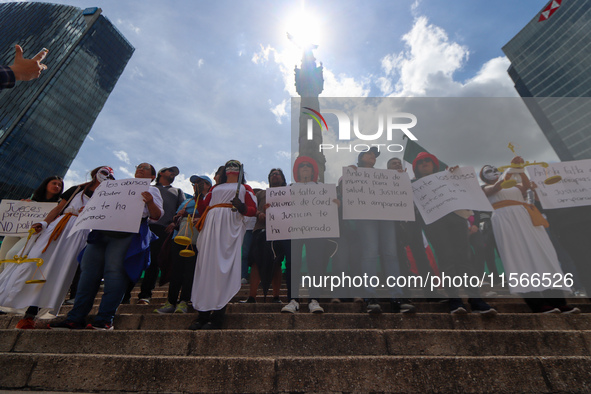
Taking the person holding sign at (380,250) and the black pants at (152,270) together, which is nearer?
the person holding sign at (380,250)

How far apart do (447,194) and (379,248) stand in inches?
41.2

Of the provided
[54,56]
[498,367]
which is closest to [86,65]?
[54,56]

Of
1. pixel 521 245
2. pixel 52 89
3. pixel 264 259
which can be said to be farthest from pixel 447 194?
pixel 52 89

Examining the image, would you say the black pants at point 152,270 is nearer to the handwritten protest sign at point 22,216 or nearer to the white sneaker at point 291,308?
the handwritten protest sign at point 22,216

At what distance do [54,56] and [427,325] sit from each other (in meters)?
81.5

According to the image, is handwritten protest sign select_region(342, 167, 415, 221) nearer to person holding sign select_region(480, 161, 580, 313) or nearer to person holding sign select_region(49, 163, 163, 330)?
person holding sign select_region(480, 161, 580, 313)

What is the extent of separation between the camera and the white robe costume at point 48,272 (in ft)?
10.3

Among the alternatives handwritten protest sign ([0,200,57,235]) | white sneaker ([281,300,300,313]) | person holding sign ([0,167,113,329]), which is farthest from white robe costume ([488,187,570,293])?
handwritten protest sign ([0,200,57,235])

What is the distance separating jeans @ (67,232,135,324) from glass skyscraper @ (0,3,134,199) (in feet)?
223

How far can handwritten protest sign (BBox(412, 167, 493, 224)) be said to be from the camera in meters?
3.49

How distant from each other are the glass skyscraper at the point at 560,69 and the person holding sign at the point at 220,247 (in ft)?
220

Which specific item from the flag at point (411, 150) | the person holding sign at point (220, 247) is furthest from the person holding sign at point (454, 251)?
the flag at point (411, 150)

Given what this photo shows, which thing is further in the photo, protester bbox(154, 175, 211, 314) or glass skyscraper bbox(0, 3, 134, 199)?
glass skyscraper bbox(0, 3, 134, 199)

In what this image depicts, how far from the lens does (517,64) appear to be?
61.3m
